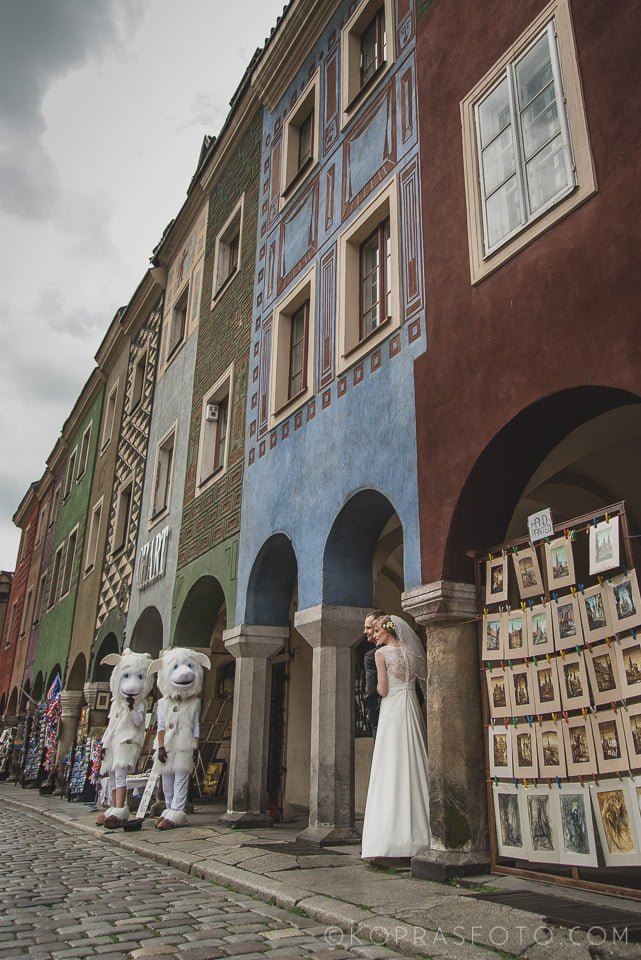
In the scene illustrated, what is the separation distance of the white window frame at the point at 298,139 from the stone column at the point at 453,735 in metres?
7.08

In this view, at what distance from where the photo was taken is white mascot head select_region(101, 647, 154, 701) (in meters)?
10.5

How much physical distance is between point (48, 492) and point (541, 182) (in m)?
26.8

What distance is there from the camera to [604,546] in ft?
16.7

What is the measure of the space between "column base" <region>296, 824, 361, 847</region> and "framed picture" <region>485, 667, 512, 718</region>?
8.20ft

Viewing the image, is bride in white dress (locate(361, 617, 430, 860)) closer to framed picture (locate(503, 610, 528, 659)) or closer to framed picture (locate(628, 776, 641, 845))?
framed picture (locate(503, 610, 528, 659))

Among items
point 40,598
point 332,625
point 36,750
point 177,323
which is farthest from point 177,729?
point 40,598

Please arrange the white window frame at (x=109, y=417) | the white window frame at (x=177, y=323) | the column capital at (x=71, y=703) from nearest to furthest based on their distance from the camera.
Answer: the white window frame at (x=177, y=323) → the column capital at (x=71, y=703) → the white window frame at (x=109, y=417)

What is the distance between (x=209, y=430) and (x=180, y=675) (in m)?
5.05

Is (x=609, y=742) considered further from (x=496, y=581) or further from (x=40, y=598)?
(x=40, y=598)

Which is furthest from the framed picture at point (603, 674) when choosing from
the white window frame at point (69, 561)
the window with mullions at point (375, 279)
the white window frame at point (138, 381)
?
the white window frame at point (69, 561)

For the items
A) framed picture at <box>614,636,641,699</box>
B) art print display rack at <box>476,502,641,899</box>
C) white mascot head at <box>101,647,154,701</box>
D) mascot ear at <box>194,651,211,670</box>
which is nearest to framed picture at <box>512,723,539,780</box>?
art print display rack at <box>476,502,641,899</box>

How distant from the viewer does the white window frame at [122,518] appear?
58.6 feet

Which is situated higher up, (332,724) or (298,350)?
(298,350)

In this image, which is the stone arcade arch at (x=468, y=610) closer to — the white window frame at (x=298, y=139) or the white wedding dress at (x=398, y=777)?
the white wedding dress at (x=398, y=777)
